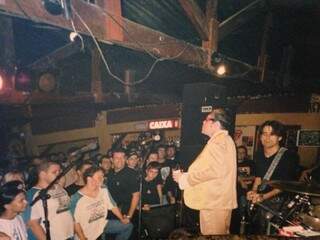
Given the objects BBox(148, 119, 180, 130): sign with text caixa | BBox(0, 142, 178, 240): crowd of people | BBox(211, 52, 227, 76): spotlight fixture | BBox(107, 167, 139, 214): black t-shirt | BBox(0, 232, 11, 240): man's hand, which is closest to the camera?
BBox(0, 232, 11, 240): man's hand

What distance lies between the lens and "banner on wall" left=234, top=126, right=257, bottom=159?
7.54 meters

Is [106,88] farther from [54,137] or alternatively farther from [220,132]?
[220,132]

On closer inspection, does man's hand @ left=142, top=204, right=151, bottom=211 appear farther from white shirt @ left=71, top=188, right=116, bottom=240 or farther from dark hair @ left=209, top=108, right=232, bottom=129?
dark hair @ left=209, top=108, right=232, bottom=129

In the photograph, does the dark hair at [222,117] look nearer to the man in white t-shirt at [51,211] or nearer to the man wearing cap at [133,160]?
the man wearing cap at [133,160]

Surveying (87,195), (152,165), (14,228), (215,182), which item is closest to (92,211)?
(87,195)

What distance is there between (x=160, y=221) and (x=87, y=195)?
1.36 m

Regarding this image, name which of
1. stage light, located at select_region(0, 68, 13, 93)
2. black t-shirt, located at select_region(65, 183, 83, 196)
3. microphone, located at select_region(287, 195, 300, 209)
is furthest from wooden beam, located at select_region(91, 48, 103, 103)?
microphone, located at select_region(287, 195, 300, 209)

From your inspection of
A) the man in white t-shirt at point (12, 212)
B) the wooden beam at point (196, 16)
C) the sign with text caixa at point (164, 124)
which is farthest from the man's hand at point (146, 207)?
the wooden beam at point (196, 16)

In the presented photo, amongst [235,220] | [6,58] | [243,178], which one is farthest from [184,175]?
[6,58]

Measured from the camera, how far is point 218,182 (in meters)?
5.07

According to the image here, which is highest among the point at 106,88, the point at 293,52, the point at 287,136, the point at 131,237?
the point at 293,52

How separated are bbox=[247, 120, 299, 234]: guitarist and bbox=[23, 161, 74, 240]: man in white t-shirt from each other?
8.97 feet

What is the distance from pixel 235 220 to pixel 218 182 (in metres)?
1.13

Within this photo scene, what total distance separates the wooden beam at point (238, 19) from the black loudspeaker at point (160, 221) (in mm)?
3000
